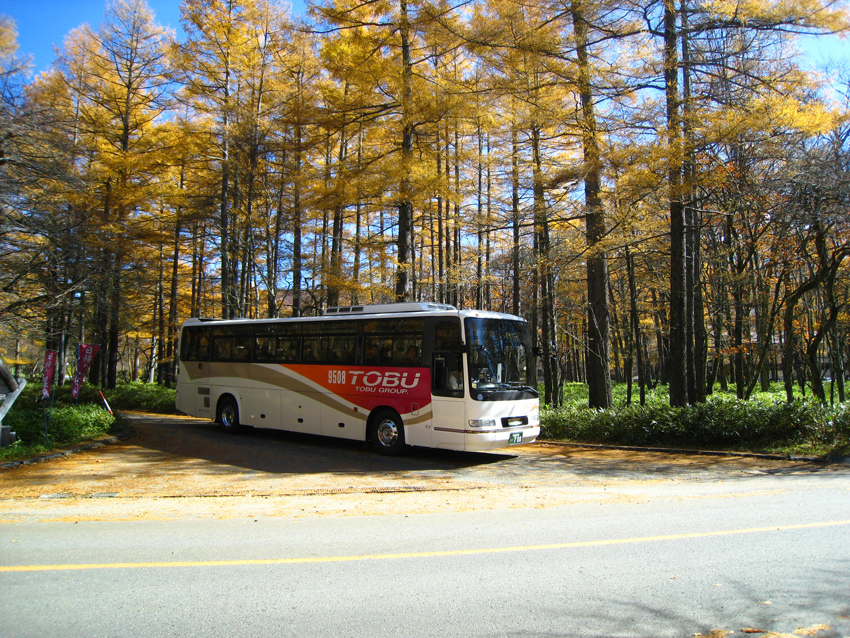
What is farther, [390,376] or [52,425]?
[52,425]

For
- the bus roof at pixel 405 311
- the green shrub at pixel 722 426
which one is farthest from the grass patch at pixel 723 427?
the bus roof at pixel 405 311

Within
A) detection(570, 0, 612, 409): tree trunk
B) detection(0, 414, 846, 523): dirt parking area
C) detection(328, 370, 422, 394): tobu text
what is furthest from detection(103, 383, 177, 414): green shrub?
detection(570, 0, 612, 409): tree trunk

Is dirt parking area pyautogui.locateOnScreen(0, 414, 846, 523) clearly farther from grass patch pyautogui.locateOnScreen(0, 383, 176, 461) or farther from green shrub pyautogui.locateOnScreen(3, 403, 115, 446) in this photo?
green shrub pyautogui.locateOnScreen(3, 403, 115, 446)

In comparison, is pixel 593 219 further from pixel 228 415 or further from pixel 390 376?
pixel 228 415

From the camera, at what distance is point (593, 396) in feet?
50.8

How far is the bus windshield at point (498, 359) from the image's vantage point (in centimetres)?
1062

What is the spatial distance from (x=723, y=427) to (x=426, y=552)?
917 centimetres

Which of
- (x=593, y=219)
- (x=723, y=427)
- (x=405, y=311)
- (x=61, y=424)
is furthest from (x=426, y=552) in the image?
(x=593, y=219)

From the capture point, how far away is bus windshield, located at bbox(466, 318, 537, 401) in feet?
34.9

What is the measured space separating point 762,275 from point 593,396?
9195 mm

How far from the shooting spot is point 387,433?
38.8ft

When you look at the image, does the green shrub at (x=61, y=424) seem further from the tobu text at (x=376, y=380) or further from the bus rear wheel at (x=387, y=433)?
the bus rear wheel at (x=387, y=433)

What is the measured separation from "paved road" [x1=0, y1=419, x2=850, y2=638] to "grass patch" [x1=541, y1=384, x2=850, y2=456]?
1376 mm

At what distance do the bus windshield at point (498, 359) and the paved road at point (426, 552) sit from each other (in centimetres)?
172
